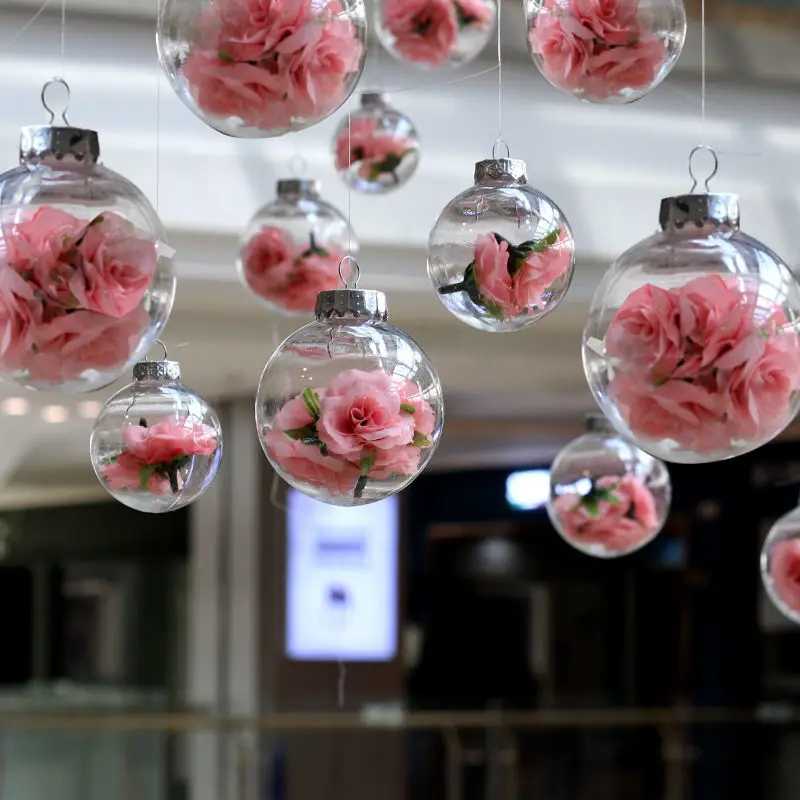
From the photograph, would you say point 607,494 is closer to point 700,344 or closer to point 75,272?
point 700,344

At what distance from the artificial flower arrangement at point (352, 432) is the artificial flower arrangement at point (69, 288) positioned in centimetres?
28

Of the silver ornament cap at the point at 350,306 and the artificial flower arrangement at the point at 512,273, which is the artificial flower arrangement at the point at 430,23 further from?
the silver ornament cap at the point at 350,306

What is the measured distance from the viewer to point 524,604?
7.64 metres

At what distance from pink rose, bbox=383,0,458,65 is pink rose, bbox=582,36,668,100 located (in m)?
1.04

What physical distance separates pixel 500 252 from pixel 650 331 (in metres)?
0.51

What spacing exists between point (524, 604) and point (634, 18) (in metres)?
5.80

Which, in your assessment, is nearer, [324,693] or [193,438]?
[193,438]

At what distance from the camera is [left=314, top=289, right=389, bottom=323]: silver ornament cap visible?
6.33ft

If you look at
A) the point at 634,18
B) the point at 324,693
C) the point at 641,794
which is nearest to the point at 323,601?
the point at 324,693

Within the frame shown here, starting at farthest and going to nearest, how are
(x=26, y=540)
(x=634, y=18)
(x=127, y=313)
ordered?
(x=26, y=540) → (x=634, y=18) → (x=127, y=313)

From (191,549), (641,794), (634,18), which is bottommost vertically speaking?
(641,794)

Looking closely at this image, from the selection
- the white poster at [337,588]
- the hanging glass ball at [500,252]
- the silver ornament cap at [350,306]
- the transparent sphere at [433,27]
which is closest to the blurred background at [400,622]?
the white poster at [337,588]

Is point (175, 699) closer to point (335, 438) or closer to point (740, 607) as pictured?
point (740, 607)

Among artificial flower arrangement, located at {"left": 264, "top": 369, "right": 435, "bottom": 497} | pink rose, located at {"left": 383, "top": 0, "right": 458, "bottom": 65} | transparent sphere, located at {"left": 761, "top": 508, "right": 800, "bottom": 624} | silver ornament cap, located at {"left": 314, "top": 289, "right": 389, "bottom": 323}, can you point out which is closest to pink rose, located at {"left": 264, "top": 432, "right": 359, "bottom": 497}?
artificial flower arrangement, located at {"left": 264, "top": 369, "right": 435, "bottom": 497}
